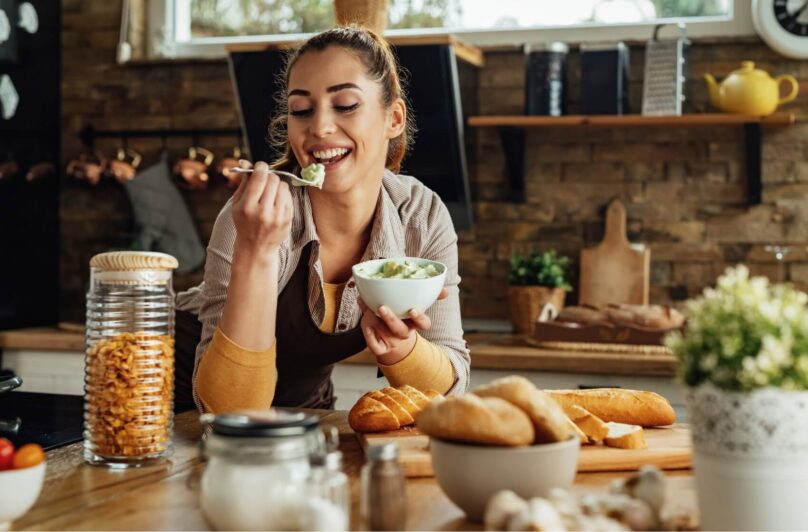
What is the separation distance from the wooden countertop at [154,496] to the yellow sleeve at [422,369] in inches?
13.8

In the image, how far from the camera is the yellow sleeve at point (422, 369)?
71.6 inches

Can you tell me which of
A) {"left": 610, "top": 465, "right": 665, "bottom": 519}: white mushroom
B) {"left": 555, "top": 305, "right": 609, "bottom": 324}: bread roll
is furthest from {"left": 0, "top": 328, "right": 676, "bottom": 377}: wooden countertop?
{"left": 610, "top": 465, "right": 665, "bottom": 519}: white mushroom

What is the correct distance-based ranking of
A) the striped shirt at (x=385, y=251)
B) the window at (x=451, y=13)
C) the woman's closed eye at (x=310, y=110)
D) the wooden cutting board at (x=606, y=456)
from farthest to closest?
the window at (x=451, y=13) < the woman's closed eye at (x=310, y=110) < the striped shirt at (x=385, y=251) < the wooden cutting board at (x=606, y=456)

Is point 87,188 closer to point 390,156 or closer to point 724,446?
point 390,156

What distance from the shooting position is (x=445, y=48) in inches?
129

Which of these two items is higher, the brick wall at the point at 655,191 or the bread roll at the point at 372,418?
the brick wall at the point at 655,191

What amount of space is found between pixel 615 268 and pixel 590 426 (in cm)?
206

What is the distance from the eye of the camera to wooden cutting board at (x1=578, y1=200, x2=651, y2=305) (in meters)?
3.37

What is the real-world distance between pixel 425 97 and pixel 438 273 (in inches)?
72.8

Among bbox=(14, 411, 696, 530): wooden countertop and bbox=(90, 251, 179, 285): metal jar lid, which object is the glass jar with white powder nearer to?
bbox=(14, 411, 696, 530): wooden countertop

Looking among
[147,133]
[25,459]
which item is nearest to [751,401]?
[25,459]

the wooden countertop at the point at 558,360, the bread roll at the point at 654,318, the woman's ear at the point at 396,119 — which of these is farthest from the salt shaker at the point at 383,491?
the bread roll at the point at 654,318

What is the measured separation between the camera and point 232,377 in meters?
1.69

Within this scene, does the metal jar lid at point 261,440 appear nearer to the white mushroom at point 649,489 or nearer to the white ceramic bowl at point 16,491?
the white ceramic bowl at point 16,491
